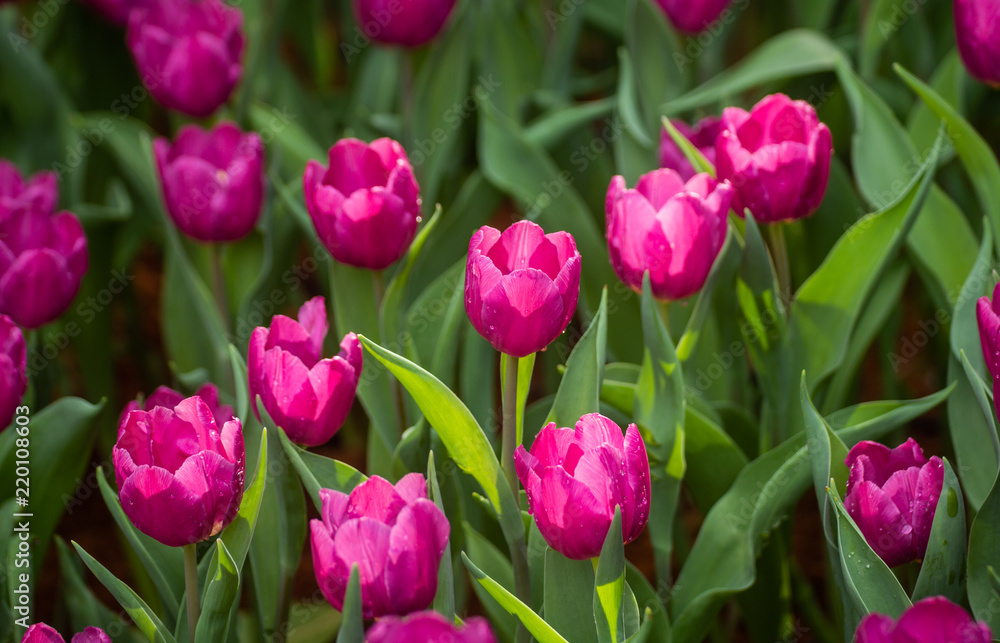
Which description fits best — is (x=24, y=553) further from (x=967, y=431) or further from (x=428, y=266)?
(x=967, y=431)

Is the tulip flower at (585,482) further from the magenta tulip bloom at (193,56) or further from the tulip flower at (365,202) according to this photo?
the magenta tulip bloom at (193,56)

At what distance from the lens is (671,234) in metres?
0.79

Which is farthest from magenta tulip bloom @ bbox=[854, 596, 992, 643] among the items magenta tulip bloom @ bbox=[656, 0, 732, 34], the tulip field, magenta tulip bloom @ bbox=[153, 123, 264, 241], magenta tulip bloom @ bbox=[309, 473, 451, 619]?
magenta tulip bloom @ bbox=[656, 0, 732, 34]

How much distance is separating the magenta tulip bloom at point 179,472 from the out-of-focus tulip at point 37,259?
0.30 meters

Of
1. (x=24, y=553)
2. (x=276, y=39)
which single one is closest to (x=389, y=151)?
(x=24, y=553)

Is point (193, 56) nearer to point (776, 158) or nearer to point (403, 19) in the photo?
point (403, 19)

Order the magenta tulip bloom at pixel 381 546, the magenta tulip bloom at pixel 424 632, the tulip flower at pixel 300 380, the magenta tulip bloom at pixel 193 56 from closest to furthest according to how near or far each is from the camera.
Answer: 1. the magenta tulip bloom at pixel 424 632
2. the magenta tulip bloom at pixel 381 546
3. the tulip flower at pixel 300 380
4. the magenta tulip bloom at pixel 193 56

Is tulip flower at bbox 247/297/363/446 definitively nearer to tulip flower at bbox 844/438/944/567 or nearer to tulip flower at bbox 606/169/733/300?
tulip flower at bbox 606/169/733/300

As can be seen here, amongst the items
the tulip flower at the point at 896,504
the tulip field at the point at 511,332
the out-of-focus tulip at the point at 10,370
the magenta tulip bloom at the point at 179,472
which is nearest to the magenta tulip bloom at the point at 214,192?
the tulip field at the point at 511,332

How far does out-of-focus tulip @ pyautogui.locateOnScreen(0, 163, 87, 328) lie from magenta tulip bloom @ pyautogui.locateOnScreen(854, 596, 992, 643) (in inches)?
30.1

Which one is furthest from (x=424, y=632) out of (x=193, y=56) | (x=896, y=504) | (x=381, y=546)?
(x=193, y=56)

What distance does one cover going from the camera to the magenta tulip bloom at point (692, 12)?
1284 mm

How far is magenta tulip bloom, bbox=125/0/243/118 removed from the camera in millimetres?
1239

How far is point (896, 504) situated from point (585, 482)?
9.0 inches
